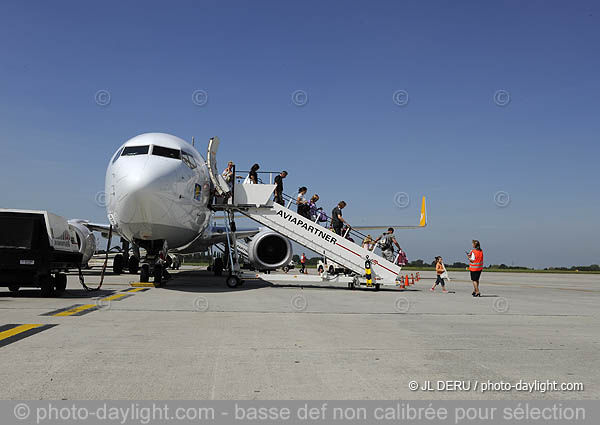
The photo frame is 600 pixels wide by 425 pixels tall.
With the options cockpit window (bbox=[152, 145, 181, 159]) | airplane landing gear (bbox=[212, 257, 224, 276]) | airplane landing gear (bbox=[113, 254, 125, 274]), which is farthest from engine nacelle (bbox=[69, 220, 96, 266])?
airplane landing gear (bbox=[212, 257, 224, 276])

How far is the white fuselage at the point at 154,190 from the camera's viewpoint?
11.8 m

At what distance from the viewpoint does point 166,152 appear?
13.0m

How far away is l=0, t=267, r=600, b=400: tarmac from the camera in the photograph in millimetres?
3758

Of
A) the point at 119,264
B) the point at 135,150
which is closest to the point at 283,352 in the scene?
the point at 135,150

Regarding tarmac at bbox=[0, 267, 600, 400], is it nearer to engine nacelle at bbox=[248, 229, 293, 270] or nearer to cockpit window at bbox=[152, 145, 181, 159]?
cockpit window at bbox=[152, 145, 181, 159]

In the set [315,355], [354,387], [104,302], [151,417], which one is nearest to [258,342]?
[315,355]

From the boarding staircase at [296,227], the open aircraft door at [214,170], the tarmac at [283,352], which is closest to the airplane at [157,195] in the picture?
the open aircraft door at [214,170]

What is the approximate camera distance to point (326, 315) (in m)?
8.79

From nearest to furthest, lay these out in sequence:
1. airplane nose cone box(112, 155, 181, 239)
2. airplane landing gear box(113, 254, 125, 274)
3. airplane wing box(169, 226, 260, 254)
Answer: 1. airplane nose cone box(112, 155, 181, 239)
2. airplane wing box(169, 226, 260, 254)
3. airplane landing gear box(113, 254, 125, 274)

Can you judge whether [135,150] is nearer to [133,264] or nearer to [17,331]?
[17,331]

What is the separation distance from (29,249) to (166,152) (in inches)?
163

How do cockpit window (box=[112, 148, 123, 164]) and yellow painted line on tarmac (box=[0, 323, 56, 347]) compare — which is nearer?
yellow painted line on tarmac (box=[0, 323, 56, 347])

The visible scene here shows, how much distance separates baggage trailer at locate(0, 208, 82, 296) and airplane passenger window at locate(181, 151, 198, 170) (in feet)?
11.9

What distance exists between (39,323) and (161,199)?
5.48 meters
